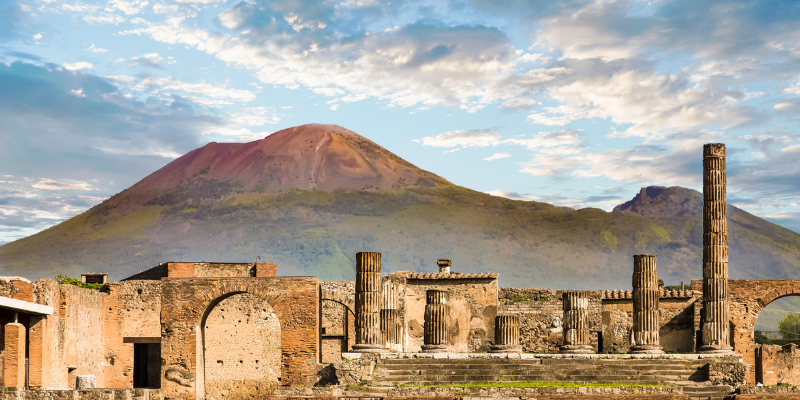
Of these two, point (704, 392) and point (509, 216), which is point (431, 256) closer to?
point (509, 216)

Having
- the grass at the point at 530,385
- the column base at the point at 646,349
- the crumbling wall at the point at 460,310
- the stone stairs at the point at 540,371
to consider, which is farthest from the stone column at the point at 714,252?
the crumbling wall at the point at 460,310

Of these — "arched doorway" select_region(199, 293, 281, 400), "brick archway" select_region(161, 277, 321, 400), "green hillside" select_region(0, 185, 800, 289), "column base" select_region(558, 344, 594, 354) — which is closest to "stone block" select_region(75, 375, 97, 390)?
"brick archway" select_region(161, 277, 321, 400)

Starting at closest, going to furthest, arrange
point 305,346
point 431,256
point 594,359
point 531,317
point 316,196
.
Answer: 1. point 594,359
2. point 305,346
3. point 531,317
4. point 431,256
5. point 316,196

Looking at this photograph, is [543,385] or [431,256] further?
[431,256]

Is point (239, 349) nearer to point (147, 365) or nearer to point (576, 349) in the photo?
point (147, 365)

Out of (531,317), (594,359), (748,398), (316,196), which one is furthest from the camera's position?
(316,196)

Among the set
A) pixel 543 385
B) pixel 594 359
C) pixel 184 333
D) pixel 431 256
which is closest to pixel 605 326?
pixel 594 359

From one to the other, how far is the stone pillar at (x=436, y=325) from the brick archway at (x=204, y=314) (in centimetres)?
337

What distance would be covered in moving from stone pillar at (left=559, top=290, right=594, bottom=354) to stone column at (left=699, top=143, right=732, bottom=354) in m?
3.51

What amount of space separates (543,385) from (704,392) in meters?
4.24

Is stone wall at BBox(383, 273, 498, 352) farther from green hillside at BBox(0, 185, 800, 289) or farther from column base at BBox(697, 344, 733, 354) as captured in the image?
green hillside at BBox(0, 185, 800, 289)

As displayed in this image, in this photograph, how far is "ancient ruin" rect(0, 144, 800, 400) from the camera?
25.8m

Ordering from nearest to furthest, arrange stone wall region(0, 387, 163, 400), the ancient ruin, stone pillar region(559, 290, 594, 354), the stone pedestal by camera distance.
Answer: stone wall region(0, 387, 163, 400) → the ancient ruin → the stone pedestal → stone pillar region(559, 290, 594, 354)

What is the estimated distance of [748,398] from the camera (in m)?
23.9
